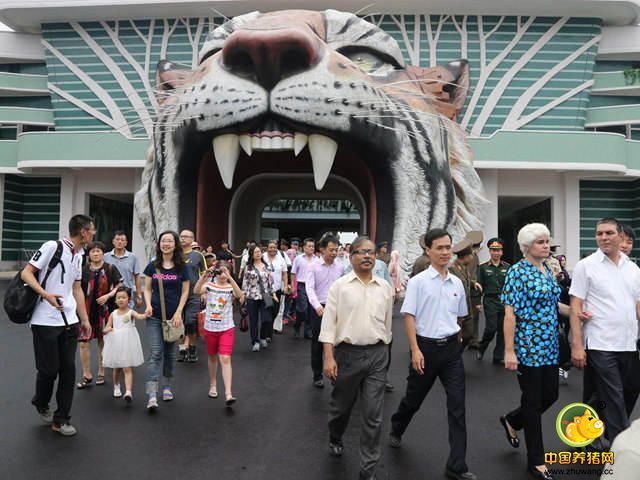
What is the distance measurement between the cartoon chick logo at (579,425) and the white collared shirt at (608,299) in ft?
1.20

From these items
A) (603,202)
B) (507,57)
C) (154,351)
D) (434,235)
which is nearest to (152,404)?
(154,351)

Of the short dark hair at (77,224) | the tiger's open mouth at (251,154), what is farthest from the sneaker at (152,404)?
the tiger's open mouth at (251,154)

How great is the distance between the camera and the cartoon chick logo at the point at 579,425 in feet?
8.56

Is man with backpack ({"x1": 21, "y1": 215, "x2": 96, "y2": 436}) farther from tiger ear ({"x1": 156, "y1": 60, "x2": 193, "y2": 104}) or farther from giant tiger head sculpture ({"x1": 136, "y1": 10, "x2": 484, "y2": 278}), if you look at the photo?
tiger ear ({"x1": 156, "y1": 60, "x2": 193, "y2": 104})

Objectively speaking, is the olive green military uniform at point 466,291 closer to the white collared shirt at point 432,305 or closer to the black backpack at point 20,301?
the white collared shirt at point 432,305

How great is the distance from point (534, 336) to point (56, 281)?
301 cm

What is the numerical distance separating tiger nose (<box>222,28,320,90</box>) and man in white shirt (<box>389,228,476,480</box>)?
5082mm

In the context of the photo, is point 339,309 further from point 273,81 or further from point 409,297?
point 273,81

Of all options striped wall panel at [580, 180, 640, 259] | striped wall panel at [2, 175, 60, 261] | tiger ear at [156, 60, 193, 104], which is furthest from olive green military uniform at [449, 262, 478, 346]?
striped wall panel at [2, 175, 60, 261]

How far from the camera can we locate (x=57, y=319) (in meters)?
3.02

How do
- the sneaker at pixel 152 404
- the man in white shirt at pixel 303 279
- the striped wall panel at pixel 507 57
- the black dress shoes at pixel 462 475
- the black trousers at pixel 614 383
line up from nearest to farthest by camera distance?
the black dress shoes at pixel 462 475
the black trousers at pixel 614 383
the sneaker at pixel 152 404
the man in white shirt at pixel 303 279
the striped wall panel at pixel 507 57

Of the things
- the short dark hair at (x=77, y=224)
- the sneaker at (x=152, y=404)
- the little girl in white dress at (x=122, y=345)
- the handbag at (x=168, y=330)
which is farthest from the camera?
the little girl in white dress at (x=122, y=345)

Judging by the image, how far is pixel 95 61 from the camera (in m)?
15.3

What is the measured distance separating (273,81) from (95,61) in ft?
36.6
